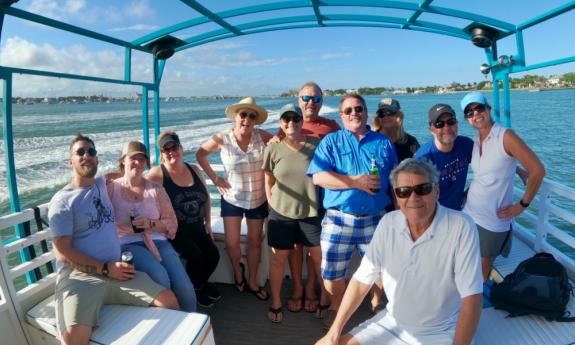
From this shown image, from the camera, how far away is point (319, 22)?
411cm

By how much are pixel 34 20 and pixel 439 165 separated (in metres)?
2.98

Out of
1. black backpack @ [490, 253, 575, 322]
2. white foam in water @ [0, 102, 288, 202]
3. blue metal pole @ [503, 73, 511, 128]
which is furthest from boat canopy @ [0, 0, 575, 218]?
white foam in water @ [0, 102, 288, 202]

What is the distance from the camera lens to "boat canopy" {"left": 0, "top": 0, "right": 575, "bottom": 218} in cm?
324

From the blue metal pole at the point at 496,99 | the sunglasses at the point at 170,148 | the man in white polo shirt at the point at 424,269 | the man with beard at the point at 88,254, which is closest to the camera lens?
the man in white polo shirt at the point at 424,269

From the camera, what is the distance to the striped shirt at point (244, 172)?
10.4ft

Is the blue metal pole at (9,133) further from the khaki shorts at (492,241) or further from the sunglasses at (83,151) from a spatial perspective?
the khaki shorts at (492,241)

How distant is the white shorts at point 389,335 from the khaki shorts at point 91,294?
4.42 feet

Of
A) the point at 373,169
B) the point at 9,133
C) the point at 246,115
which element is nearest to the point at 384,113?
the point at 373,169

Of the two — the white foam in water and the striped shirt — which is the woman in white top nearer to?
the striped shirt

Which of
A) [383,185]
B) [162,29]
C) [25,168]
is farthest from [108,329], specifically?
[25,168]

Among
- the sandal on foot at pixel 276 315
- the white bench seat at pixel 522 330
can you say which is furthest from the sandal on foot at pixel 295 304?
the white bench seat at pixel 522 330

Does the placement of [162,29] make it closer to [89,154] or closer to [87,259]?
[89,154]

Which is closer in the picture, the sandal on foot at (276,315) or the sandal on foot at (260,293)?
the sandal on foot at (276,315)

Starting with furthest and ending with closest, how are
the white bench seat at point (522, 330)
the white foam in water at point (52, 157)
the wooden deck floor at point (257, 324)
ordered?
1. the white foam in water at point (52, 157)
2. the wooden deck floor at point (257, 324)
3. the white bench seat at point (522, 330)
